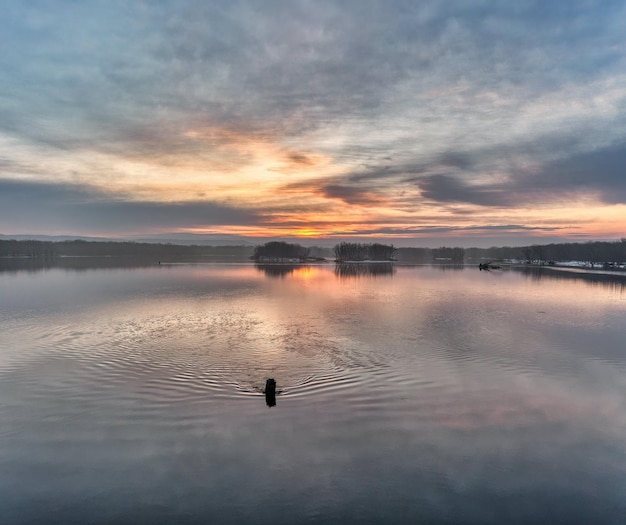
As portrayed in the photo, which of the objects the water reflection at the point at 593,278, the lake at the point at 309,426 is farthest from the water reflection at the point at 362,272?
the lake at the point at 309,426

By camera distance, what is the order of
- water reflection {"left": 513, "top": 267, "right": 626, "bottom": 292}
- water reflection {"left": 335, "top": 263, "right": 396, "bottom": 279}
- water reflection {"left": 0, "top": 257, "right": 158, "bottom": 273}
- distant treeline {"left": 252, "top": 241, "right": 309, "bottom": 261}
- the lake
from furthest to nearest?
1. distant treeline {"left": 252, "top": 241, "right": 309, "bottom": 261}
2. water reflection {"left": 0, "top": 257, "right": 158, "bottom": 273}
3. water reflection {"left": 335, "top": 263, "right": 396, "bottom": 279}
4. water reflection {"left": 513, "top": 267, "right": 626, "bottom": 292}
5. the lake

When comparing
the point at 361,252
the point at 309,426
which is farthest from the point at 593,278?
the point at 361,252

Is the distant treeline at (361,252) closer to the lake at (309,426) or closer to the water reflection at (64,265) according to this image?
the water reflection at (64,265)

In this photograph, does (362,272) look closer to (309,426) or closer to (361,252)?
(309,426)

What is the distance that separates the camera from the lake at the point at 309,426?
24.2 ft

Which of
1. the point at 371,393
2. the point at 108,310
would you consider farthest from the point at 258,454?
the point at 108,310

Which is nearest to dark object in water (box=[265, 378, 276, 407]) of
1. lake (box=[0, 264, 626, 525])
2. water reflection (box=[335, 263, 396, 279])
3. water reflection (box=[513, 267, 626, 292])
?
lake (box=[0, 264, 626, 525])

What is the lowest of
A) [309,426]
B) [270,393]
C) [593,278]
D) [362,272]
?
[362,272]

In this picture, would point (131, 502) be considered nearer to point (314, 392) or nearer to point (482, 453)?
point (314, 392)

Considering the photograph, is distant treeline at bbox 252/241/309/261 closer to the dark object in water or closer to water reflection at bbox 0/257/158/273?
water reflection at bbox 0/257/158/273

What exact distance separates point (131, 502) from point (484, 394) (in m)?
10.4

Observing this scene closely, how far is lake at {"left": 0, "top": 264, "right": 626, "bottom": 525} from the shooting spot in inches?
291

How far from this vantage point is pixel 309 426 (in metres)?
10.2

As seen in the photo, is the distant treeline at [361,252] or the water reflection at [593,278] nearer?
the water reflection at [593,278]
